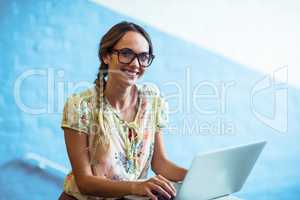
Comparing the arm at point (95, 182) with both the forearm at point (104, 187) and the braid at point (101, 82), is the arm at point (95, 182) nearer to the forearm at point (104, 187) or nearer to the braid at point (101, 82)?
the forearm at point (104, 187)

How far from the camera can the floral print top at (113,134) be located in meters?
1.70

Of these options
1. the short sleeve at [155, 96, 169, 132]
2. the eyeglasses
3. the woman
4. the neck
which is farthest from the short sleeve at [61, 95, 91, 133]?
the short sleeve at [155, 96, 169, 132]

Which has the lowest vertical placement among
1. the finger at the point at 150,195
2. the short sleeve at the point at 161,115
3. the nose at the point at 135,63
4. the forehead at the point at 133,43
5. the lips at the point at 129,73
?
the finger at the point at 150,195

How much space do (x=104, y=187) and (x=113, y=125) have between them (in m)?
0.30

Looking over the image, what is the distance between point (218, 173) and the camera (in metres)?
1.46

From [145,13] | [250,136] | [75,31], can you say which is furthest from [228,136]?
[75,31]

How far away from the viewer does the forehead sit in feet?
5.65

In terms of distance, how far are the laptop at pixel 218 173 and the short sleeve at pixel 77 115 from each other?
336 millimetres

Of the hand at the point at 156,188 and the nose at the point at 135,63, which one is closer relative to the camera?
the hand at the point at 156,188

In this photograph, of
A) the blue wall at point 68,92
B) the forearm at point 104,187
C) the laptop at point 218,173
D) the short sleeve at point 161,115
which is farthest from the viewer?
the blue wall at point 68,92

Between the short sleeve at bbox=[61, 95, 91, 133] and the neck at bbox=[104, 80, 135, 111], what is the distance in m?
0.10

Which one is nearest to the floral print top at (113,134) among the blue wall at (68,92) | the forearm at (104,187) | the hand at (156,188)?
the forearm at (104,187)

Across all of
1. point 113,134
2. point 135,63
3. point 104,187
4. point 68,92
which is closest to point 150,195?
point 104,187

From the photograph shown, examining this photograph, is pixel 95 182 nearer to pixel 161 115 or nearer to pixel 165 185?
pixel 165 185
